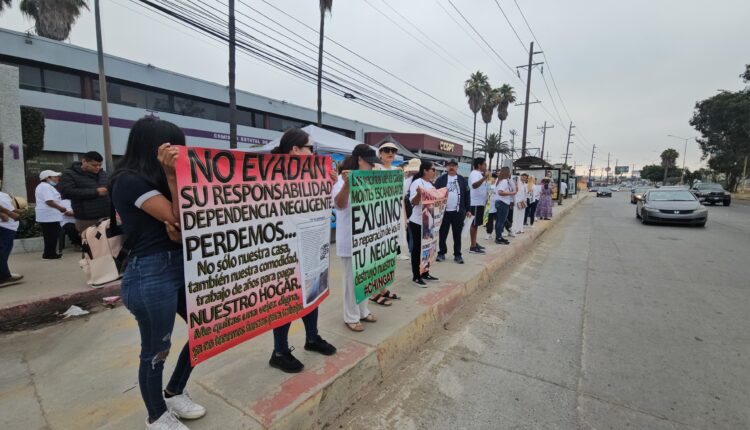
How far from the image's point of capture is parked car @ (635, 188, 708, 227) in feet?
38.1

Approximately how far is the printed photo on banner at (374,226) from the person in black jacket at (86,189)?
157 inches

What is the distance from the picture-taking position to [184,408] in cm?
202

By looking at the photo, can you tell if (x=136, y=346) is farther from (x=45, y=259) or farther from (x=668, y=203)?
(x=668, y=203)

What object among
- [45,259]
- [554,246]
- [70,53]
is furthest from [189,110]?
[554,246]

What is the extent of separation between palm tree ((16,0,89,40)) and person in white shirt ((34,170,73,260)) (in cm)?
2157

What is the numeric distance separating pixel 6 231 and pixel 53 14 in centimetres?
2451


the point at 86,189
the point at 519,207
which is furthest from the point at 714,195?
the point at 86,189

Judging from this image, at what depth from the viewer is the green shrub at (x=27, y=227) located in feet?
22.2

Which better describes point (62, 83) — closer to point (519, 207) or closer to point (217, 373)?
point (519, 207)

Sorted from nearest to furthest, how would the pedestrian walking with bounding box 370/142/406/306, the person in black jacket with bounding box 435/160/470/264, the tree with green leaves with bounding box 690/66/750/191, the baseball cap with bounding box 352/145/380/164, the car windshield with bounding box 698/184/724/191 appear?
the baseball cap with bounding box 352/145/380/164 < the pedestrian walking with bounding box 370/142/406/306 < the person in black jacket with bounding box 435/160/470/264 < the car windshield with bounding box 698/184/724/191 < the tree with green leaves with bounding box 690/66/750/191

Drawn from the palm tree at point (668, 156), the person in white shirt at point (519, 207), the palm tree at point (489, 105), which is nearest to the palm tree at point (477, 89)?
the palm tree at point (489, 105)

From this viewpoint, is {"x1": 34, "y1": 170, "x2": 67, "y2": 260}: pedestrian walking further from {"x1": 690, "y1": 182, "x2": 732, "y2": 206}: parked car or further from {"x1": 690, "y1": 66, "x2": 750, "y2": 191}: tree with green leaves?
{"x1": 690, "y1": 66, "x2": 750, "y2": 191}: tree with green leaves

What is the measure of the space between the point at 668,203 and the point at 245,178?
14.8 meters

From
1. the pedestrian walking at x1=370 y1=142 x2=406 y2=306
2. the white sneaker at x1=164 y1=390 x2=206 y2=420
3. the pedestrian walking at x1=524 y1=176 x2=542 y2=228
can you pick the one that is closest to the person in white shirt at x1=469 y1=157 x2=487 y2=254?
the pedestrian walking at x1=370 y1=142 x2=406 y2=306
